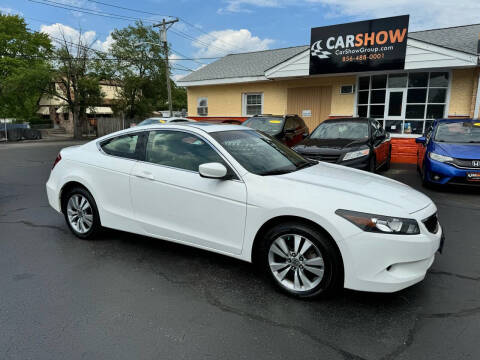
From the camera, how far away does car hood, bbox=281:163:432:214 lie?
3.00 meters

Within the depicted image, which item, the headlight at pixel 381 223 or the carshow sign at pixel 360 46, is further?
the carshow sign at pixel 360 46

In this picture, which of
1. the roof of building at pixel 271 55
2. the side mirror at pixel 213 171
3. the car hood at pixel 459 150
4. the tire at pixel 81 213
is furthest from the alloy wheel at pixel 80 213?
the roof of building at pixel 271 55

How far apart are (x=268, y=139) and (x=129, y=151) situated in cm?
169

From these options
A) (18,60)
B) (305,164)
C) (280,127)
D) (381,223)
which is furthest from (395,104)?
(18,60)

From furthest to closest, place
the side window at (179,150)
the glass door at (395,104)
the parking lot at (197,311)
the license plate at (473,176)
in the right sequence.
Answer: the glass door at (395,104) → the license plate at (473,176) → the side window at (179,150) → the parking lot at (197,311)

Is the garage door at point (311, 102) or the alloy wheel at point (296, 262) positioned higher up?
the garage door at point (311, 102)

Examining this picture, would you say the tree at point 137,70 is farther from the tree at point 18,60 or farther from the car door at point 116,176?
the car door at point 116,176

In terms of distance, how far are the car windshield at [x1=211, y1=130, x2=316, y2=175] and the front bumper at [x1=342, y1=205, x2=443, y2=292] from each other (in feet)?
3.58

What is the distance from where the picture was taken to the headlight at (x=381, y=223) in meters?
2.74

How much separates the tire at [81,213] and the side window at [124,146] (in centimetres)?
63

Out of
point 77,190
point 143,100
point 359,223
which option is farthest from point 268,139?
point 143,100

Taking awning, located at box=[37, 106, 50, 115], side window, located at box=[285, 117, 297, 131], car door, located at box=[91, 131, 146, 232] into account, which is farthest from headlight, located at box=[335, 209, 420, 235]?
awning, located at box=[37, 106, 50, 115]

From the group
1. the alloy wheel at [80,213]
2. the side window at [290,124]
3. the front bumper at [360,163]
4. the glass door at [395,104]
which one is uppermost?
the glass door at [395,104]

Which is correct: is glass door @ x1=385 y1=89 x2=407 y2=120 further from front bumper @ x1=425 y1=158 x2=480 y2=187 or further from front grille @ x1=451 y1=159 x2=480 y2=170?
front grille @ x1=451 y1=159 x2=480 y2=170
